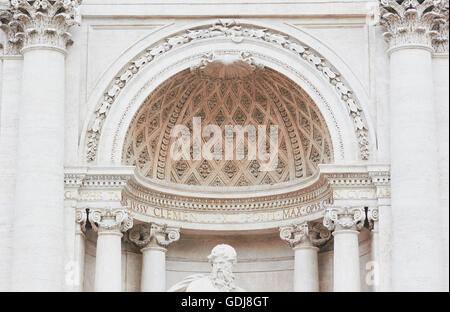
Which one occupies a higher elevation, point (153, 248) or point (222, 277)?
point (153, 248)

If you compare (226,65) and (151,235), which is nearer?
(226,65)

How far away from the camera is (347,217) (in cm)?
2406

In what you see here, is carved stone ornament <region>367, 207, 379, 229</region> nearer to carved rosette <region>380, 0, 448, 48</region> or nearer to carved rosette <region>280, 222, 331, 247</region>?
carved rosette <region>280, 222, 331, 247</region>

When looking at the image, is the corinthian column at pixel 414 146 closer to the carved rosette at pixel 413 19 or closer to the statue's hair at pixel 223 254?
the carved rosette at pixel 413 19

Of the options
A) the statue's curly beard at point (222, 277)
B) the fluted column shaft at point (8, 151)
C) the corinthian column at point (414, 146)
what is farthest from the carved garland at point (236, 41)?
the statue's curly beard at point (222, 277)

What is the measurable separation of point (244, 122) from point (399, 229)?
415 cm

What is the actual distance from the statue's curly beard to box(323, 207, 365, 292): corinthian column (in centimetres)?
248

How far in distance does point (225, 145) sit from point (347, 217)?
3.28 m

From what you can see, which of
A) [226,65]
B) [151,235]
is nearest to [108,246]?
[151,235]

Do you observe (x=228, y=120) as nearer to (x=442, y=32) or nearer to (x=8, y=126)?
(x=8, y=126)

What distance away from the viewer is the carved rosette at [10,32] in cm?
2477

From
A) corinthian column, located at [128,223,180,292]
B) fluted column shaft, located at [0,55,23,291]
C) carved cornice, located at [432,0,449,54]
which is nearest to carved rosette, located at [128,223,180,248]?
corinthian column, located at [128,223,180,292]

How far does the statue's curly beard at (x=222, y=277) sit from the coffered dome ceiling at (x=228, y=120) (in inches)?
141

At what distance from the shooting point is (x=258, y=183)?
26.2m
